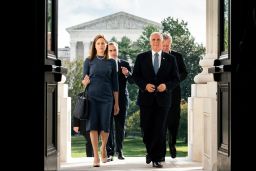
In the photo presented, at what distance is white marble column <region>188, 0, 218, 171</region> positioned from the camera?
1158 centimetres

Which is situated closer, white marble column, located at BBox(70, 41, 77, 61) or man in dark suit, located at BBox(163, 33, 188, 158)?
man in dark suit, located at BBox(163, 33, 188, 158)

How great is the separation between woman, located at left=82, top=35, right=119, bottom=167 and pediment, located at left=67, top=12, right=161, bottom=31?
225ft

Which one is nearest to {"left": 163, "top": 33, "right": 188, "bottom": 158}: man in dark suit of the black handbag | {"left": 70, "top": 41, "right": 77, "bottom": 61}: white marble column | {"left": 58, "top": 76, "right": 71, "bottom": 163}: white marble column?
{"left": 58, "top": 76, "right": 71, "bottom": 163}: white marble column

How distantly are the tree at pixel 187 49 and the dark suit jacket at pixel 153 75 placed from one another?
37.6 metres

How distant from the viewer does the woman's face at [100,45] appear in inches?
488

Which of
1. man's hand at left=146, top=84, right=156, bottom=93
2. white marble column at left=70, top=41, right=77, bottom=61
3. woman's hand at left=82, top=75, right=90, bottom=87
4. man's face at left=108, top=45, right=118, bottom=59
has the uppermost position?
white marble column at left=70, top=41, right=77, bottom=61
